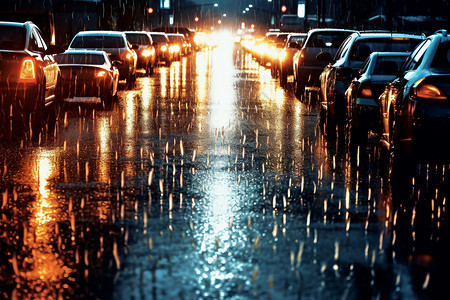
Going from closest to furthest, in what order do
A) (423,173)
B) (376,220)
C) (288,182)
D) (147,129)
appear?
(376,220)
(288,182)
(423,173)
(147,129)

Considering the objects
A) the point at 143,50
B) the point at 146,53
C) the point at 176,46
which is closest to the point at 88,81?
the point at 143,50

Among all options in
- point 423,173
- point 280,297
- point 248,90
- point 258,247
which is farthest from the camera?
point 248,90

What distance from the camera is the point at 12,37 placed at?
15.3m

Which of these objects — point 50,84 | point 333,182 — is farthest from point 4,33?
point 333,182

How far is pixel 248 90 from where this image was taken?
83.8ft

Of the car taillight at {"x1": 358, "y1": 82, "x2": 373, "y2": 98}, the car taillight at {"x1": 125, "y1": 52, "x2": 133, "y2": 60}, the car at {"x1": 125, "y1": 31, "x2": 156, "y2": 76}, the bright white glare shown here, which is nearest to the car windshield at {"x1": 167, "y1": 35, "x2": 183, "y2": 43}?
the car at {"x1": 125, "y1": 31, "x2": 156, "y2": 76}

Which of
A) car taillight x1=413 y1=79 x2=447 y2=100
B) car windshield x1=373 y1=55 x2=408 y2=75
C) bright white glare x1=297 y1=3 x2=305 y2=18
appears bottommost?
car taillight x1=413 y1=79 x2=447 y2=100

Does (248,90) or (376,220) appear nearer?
(376,220)

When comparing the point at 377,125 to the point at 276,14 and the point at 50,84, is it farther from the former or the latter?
the point at 276,14

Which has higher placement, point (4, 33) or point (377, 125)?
point (4, 33)

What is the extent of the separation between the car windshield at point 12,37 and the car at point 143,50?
1504 cm

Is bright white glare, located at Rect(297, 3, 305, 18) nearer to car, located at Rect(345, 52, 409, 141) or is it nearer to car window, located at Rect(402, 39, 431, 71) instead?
car, located at Rect(345, 52, 409, 141)

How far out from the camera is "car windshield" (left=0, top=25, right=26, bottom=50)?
1469 centimetres

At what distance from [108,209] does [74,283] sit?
243 cm
